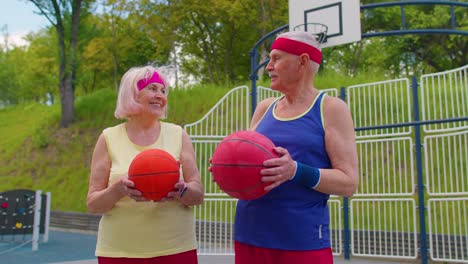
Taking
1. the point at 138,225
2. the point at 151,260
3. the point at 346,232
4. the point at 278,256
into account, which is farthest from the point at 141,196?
the point at 346,232

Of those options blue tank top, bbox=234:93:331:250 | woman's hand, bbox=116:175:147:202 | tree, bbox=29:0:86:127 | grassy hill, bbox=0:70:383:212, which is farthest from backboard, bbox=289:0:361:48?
tree, bbox=29:0:86:127

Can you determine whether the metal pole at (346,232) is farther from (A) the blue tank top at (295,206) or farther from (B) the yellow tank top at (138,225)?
(A) the blue tank top at (295,206)

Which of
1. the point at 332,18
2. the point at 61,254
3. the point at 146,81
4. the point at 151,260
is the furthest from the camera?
the point at 61,254

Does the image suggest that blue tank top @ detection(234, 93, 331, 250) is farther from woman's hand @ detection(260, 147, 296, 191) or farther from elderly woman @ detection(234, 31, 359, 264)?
woman's hand @ detection(260, 147, 296, 191)

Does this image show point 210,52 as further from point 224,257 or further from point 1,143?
point 224,257

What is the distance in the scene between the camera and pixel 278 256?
197 centimetres

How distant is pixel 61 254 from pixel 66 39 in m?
A: 12.4

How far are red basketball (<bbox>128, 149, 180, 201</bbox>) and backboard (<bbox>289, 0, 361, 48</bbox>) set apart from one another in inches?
210

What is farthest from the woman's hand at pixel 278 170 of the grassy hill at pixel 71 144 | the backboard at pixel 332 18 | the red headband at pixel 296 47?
the grassy hill at pixel 71 144

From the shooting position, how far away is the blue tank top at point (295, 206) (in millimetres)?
1942

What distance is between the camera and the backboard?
6.97 meters

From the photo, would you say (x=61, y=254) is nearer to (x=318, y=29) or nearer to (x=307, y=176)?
(x=318, y=29)

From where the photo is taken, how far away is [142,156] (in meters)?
2.17

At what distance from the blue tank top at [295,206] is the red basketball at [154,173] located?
15.1 inches
